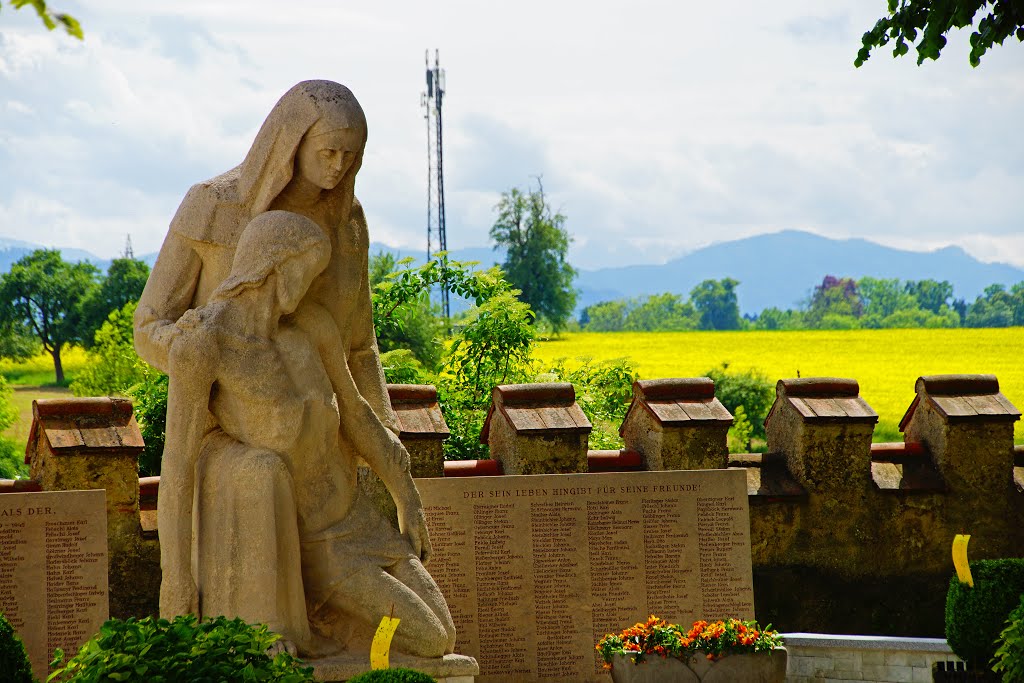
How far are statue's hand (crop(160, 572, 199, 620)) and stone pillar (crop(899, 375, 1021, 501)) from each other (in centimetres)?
629

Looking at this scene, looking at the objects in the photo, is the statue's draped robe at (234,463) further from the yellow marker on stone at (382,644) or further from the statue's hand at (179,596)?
the yellow marker on stone at (382,644)

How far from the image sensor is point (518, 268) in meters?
64.6

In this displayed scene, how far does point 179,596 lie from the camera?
23.9 feet

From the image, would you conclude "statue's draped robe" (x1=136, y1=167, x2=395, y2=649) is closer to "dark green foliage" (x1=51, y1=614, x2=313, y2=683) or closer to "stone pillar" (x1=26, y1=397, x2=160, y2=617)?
"dark green foliage" (x1=51, y1=614, x2=313, y2=683)

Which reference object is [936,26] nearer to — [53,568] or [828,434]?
[828,434]

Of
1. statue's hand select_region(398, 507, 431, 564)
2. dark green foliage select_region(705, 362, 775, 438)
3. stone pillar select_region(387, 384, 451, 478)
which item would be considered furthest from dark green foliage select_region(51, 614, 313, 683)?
dark green foliage select_region(705, 362, 775, 438)

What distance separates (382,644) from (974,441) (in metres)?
5.93

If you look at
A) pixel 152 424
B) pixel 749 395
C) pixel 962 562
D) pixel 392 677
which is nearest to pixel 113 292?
pixel 749 395

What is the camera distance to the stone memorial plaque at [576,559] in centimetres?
1002

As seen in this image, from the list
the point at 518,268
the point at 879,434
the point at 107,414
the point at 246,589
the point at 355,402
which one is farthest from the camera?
the point at 518,268

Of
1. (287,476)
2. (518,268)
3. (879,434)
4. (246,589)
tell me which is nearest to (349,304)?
(287,476)

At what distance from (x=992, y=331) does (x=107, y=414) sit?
2894 cm

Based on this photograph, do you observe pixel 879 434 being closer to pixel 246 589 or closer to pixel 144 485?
pixel 144 485

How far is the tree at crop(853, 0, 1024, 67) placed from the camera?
350 inches
